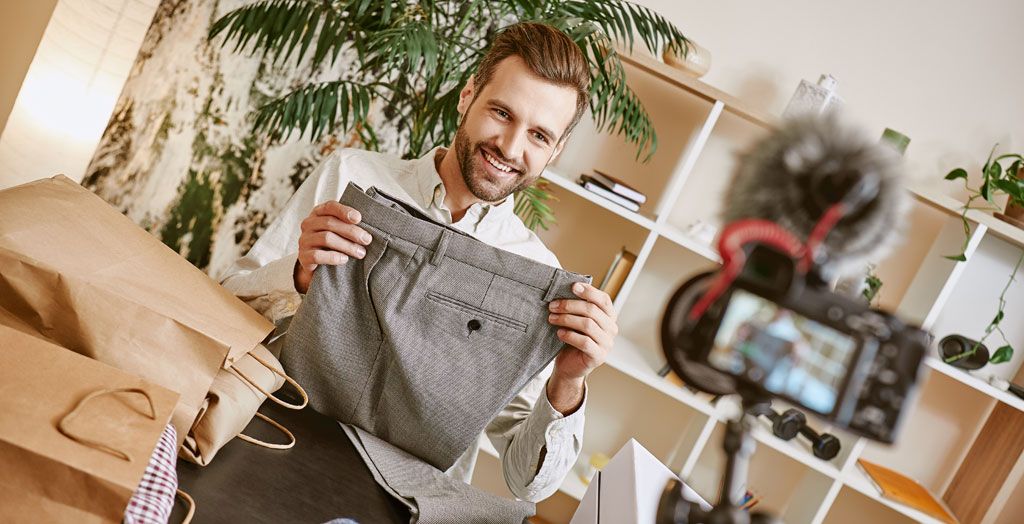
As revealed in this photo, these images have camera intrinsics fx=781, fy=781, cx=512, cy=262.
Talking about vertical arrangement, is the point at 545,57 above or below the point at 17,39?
above

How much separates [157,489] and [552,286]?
58 cm

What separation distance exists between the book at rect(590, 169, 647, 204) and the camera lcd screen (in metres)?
2.25

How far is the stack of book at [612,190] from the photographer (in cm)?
266

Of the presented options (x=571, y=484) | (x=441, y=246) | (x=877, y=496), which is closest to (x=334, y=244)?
(x=441, y=246)

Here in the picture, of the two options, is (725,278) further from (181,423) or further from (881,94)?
(881,94)

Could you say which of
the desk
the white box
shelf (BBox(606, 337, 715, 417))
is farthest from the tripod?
shelf (BBox(606, 337, 715, 417))

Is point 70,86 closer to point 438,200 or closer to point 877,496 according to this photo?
point 438,200

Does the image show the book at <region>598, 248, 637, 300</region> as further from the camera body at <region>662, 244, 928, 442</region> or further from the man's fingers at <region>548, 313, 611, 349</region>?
the camera body at <region>662, 244, 928, 442</region>

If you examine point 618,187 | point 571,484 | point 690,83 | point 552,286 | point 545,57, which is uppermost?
point 690,83

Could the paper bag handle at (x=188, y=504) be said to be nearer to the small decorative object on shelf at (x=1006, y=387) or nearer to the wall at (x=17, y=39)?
the wall at (x=17, y=39)

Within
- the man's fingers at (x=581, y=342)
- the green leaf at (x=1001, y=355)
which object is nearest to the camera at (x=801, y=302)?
the man's fingers at (x=581, y=342)

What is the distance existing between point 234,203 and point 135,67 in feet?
1.78

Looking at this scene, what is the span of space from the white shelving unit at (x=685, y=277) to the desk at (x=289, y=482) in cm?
165

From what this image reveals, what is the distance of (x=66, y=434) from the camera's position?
2.32ft
